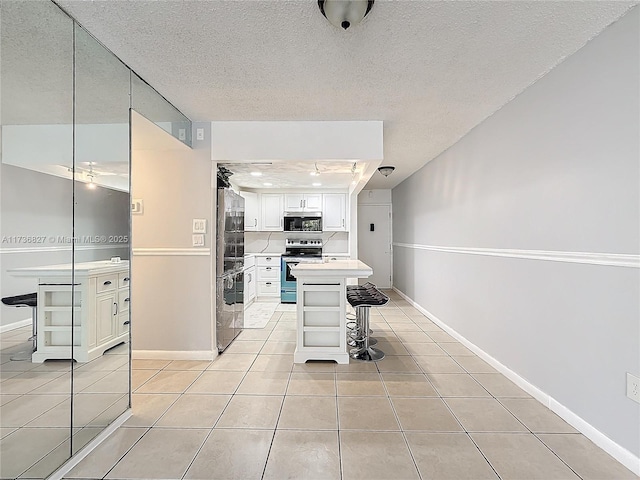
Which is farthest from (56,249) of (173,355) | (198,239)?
(173,355)

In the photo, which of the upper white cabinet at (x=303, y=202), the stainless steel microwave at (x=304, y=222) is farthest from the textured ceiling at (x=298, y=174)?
the stainless steel microwave at (x=304, y=222)

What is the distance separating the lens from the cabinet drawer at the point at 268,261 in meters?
6.34

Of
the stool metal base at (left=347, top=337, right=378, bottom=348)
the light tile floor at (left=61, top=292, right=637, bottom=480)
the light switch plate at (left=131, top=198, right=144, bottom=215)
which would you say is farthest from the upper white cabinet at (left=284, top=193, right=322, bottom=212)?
the light tile floor at (left=61, top=292, right=637, bottom=480)

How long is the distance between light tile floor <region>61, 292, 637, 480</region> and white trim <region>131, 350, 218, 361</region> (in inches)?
2.9

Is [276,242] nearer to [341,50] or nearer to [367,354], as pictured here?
[367,354]

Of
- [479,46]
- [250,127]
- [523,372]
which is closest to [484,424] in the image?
[523,372]

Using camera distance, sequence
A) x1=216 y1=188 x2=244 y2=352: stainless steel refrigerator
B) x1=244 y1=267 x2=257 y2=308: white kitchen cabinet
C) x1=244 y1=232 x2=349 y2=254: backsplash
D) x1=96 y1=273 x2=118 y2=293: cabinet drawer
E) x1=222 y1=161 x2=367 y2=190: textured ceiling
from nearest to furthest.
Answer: x1=96 y1=273 x2=118 y2=293: cabinet drawer
x1=216 y1=188 x2=244 y2=352: stainless steel refrigerator
x1=222 y1=161 x2=367 y2=190: textured ceiling
x1=244 y1=267 x2=257 y2=308: white kitchen cabinet
x1=244 y1=232 x2=349 y2=254: backsplash

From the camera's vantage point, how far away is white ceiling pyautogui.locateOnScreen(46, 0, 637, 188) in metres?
1.64

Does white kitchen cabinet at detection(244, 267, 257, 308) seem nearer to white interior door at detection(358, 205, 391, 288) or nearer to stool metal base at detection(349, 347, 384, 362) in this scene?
white interior door at detection(358, 205, 391, 288)

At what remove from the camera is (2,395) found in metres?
1.36

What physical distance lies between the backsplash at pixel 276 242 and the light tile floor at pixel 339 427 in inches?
143

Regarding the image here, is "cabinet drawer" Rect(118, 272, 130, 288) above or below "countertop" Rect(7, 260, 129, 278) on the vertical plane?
below

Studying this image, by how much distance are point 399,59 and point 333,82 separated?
0.51 meters

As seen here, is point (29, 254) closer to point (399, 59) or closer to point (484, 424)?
point (399, 59)
